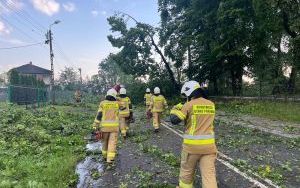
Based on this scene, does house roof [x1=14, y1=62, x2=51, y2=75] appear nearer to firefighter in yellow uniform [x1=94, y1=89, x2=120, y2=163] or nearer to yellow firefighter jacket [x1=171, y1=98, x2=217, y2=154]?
firefighter in yellow uniform [x1=94, y1=89, x2=120, y2=163]

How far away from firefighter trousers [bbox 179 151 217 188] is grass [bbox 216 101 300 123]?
16.4 metres

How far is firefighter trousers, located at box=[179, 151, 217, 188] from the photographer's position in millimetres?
7379

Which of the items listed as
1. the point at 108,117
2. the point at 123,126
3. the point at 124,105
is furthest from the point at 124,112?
the point at 108,117

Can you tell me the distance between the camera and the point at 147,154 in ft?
44.2

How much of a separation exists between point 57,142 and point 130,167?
5.95 meters

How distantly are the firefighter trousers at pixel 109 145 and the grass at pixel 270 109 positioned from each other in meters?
13.4

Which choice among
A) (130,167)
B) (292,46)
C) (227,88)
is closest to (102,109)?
(130,167)

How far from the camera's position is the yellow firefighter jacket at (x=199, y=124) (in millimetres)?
7566

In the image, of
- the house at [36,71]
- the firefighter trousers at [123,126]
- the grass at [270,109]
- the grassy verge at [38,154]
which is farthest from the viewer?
the house at [36,71]

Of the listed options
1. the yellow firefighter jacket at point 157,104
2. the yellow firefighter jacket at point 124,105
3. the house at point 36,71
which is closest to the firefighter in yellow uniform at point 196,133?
the yellow firefighter jacket at point 124,105

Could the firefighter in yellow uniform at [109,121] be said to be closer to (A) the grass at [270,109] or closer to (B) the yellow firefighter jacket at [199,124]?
(B) the yellow firefighter jacket at [199,124]

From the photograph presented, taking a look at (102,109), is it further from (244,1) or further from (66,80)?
(66,80)

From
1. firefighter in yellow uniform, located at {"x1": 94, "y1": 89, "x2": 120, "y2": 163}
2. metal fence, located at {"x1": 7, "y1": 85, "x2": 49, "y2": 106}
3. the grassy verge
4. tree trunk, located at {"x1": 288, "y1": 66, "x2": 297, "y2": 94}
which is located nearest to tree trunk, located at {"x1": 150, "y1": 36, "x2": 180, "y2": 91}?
metal fence, located at {"x1": 7, "y1": 85, "x2": 49, "y2": 106}

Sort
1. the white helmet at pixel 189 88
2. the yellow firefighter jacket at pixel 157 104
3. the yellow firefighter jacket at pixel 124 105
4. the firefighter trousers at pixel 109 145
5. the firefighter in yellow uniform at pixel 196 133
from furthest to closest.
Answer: the yellow firefighter jacket at pixel 157 104
the yellow firefighter jacket at pixel 124 105
the firefighter trousers at pixel 109 145
the white helmet at pixel 189 88
the firefighter in yellow uniform at pixel 196 133
